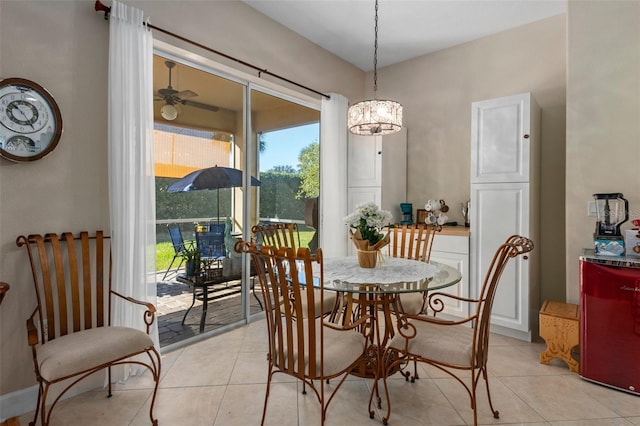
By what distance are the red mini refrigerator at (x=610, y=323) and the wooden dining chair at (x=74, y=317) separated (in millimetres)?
2781

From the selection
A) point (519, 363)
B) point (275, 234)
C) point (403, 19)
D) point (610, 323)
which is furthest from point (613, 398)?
point (403, 19)

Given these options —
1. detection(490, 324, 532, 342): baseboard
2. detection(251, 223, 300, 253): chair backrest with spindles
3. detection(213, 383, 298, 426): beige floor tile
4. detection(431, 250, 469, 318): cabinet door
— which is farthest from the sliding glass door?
detection(490, 324, 532, 342): baseboard

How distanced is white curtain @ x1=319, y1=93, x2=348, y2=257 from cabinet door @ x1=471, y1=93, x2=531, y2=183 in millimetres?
1518

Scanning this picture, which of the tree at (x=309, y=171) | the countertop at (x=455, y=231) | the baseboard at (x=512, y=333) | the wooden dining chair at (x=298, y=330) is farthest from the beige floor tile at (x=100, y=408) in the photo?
the baseboard at (x=512, y=333)

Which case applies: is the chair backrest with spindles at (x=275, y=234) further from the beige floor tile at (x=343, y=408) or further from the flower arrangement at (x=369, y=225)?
the beige floor tile at (x=343, y=408)

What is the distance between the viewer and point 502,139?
10.1 ft

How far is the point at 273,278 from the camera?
1.62 m

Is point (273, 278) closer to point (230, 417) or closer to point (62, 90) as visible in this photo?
point (230, 417)

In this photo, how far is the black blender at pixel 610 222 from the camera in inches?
90.6

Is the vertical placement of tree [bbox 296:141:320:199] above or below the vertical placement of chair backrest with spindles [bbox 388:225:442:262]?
above

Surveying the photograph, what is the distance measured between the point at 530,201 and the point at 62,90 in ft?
11.9

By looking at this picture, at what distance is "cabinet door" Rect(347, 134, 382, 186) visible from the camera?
395cm

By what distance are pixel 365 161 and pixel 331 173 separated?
1.46 ft

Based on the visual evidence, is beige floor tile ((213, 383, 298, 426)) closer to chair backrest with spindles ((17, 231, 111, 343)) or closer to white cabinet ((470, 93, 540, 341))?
chair backrest with spindles ((17, 231, 111, 343))
